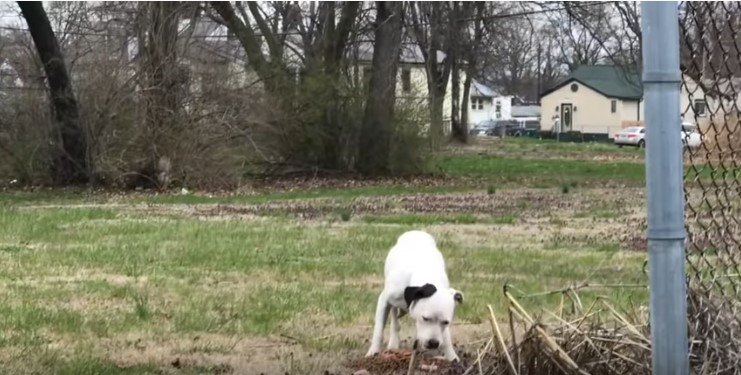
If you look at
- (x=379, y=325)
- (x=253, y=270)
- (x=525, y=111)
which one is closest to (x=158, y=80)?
(x=253, y=270)

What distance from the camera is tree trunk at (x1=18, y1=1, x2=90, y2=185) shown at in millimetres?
21141

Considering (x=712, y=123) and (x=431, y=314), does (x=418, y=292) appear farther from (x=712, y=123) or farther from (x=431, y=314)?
(x=712, y=123)

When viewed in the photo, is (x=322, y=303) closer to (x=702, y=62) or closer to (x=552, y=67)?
(x=702, y=62)

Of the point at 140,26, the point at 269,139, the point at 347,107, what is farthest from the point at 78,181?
the point at 347,107

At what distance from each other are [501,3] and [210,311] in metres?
27.2

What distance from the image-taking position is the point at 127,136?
21422 millimetres

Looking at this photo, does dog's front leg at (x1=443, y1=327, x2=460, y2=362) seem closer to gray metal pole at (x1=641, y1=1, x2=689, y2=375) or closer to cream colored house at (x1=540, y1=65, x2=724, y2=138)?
gray metal pole at (x1=641, y1=1, x2=689, y2=375)

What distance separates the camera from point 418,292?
4.88m

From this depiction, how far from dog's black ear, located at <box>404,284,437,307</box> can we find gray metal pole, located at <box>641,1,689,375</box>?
1955mm

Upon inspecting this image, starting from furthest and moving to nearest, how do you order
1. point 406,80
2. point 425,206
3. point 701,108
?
1. point 406,80
2. point 425,206
3. point 701,108

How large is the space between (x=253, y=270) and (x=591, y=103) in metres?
75.1

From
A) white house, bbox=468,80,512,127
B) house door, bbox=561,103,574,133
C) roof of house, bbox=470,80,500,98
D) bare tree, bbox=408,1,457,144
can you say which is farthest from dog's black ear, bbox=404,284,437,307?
white house, bbox=468,80,512,127

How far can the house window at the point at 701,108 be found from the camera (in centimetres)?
343

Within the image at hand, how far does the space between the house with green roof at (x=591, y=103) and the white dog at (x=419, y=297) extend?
240 feet
